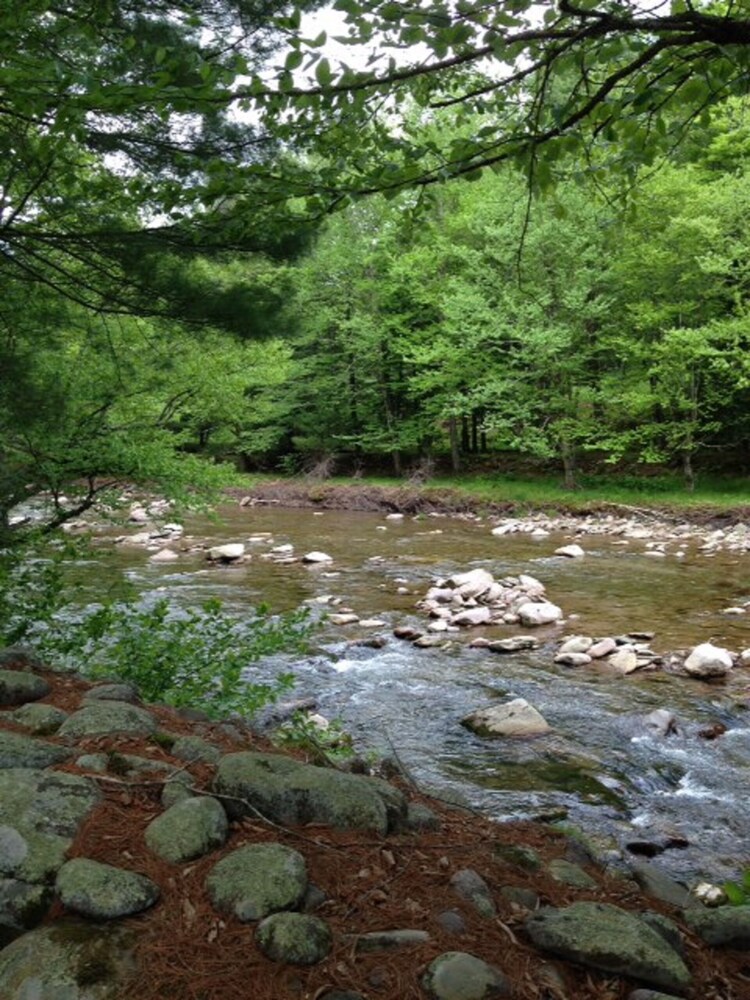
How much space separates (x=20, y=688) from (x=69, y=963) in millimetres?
2045

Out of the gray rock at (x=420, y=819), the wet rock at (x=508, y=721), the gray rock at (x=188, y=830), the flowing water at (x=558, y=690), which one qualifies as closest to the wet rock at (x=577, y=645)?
the flowing water at (x=558, y=690)

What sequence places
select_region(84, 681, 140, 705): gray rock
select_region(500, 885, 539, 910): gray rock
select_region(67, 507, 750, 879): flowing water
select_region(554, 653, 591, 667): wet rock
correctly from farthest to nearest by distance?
select_region(554, 653, 591, 667): wet rock < select_region(67, 507, 750, 879): flowing water < select_region(84, 681, 140, 705): gray rock < select_region(500, 885, 539, 910): gray rock

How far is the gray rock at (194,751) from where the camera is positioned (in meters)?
3.14

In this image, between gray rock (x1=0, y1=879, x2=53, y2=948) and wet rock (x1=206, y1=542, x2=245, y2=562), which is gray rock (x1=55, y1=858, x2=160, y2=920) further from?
wet rock (x1=206, y1=542, x2=245, y2=562)

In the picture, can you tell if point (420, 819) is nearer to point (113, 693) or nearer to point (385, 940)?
point (385, 940)

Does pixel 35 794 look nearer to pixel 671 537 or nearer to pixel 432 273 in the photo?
pixel 671 537

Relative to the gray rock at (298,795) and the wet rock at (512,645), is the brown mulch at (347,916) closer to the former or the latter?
the gray rock at (298,795)

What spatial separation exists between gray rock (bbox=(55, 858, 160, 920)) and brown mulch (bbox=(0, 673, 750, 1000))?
0.14 ft

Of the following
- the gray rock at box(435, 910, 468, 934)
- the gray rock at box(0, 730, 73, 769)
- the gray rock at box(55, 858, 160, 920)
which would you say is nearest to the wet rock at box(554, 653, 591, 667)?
the gray rock at box(435, 910, 468, 934)

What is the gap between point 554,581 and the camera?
12328mm

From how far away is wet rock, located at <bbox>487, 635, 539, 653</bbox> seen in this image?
8836mm

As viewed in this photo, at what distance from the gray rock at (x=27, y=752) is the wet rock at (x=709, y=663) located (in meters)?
6.63

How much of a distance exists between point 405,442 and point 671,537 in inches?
523

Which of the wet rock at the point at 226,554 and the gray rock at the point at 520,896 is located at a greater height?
the gray rock at the point at 520,896
